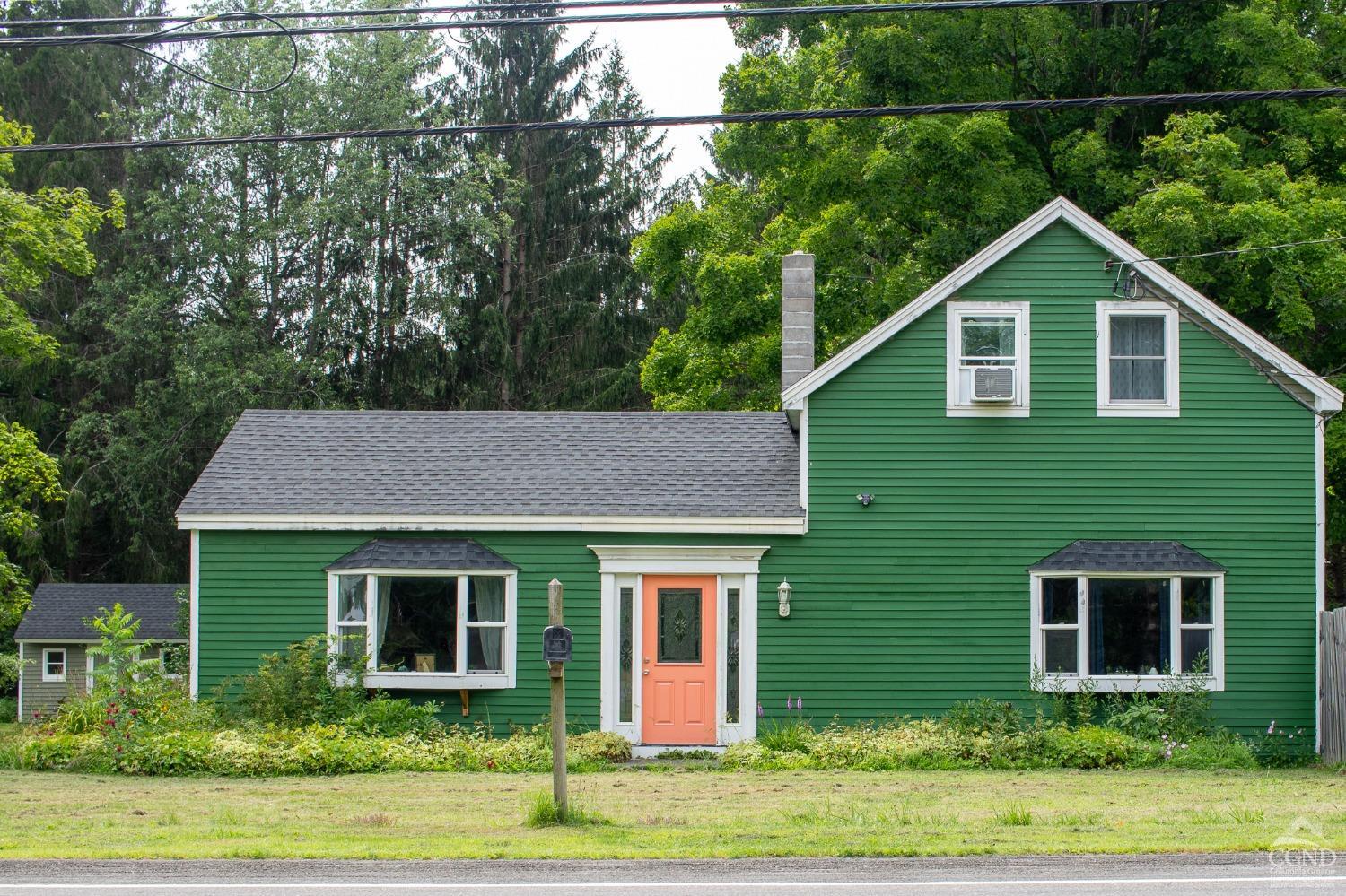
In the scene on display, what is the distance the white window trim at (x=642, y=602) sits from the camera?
17.5m

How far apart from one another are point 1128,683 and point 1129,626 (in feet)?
2.23

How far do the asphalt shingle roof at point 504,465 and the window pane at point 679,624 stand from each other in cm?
102

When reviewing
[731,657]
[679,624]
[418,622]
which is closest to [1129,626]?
[731,657]

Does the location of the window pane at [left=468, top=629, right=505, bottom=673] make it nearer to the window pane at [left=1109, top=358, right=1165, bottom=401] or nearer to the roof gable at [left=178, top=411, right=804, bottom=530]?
the roof gable at [left=178, top=411, right=804, bottom=530]

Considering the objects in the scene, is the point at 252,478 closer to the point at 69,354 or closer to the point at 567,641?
the point at 567,641

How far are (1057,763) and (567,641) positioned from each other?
6.91 m

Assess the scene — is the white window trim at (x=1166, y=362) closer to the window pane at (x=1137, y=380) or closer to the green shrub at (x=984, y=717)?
the window pane at (x=1137, y=380)

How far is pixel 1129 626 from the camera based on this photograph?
1723 centimetres

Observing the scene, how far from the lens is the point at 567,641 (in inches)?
432

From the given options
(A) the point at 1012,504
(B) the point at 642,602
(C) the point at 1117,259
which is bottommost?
(B) the point at 642,602

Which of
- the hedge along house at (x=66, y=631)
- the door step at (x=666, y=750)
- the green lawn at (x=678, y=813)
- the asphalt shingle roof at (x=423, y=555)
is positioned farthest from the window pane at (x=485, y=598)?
the hedge along house at (x=66, y=631)

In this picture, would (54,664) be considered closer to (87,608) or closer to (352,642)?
(87,608)

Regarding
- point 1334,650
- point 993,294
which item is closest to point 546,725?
point 993,294

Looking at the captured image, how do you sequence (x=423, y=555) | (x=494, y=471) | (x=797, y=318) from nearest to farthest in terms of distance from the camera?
1. (x=423, y=555)
2. (x=494, y=471)
3. (x=797, y=318)
